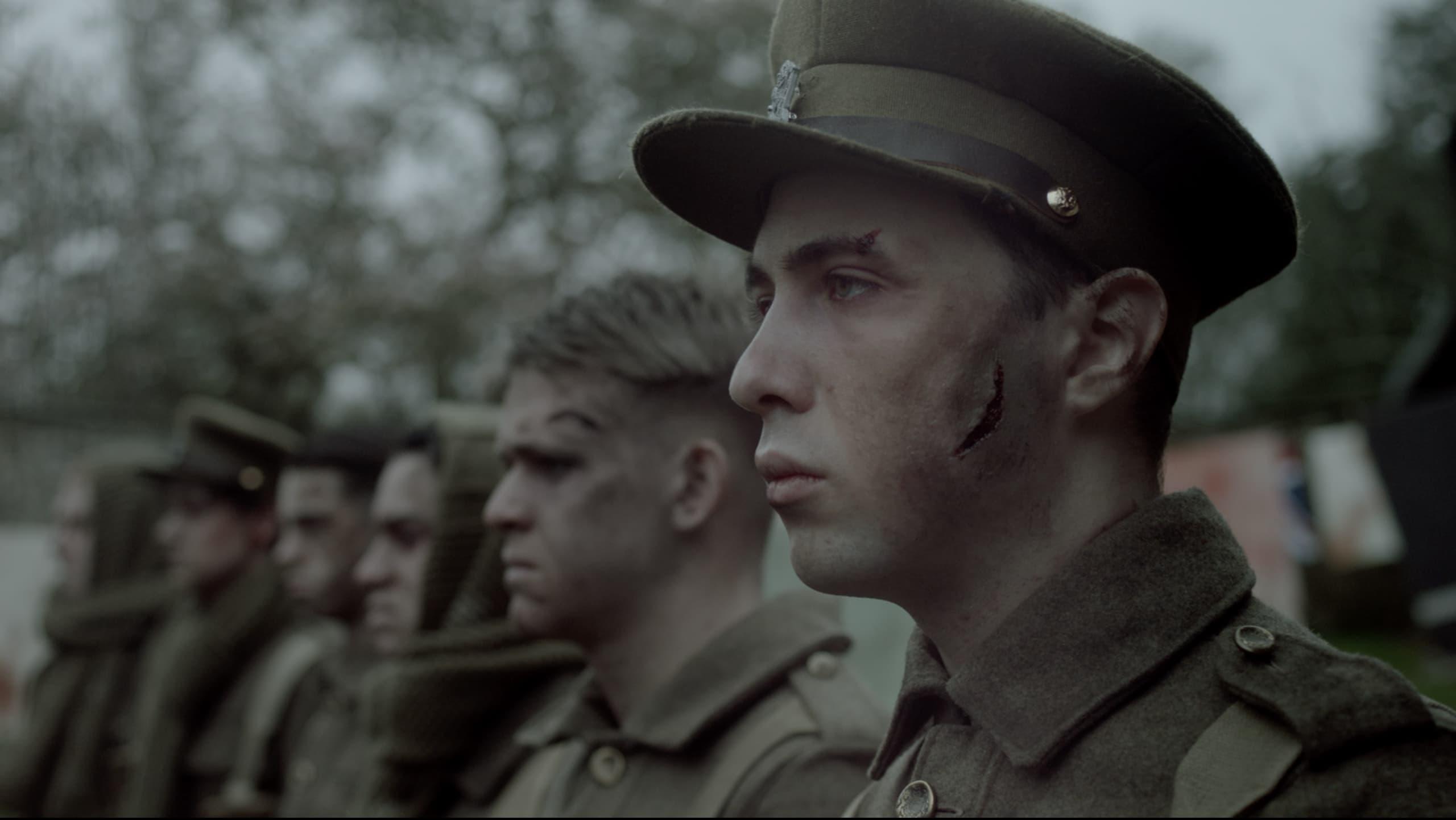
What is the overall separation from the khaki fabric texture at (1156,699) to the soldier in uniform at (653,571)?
1.20m

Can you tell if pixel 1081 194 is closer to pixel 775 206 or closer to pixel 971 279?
pixel 971 279

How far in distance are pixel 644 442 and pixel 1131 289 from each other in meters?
1.72

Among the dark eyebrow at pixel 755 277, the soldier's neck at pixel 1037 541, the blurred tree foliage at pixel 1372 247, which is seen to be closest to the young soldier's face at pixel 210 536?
the dark eyebrow at pixel 755 277

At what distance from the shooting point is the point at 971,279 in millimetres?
1673

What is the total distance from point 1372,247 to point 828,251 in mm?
25674

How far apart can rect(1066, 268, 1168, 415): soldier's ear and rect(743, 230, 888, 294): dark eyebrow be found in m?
0.28

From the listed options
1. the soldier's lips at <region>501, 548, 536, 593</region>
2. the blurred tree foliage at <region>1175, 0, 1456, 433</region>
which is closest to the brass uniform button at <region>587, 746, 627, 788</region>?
the soldier's lips at <region>501, 548, 536, 593</region>

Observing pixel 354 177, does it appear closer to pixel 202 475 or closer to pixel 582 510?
pixel 202 475

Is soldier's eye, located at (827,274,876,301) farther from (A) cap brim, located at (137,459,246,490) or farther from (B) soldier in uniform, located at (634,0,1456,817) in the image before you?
(A) cap brim, located at (137,459,246,490)

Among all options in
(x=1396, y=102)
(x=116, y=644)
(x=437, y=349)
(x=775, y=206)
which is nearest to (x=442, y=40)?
(x=437, y=349)

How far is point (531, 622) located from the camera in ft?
10.4

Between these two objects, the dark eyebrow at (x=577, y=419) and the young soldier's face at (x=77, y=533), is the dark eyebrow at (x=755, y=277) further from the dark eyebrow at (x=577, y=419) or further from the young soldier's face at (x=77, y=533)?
the young soldier's face at (x=77, y=533)

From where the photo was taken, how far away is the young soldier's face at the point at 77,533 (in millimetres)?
8602

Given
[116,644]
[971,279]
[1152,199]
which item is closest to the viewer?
[971,279]
